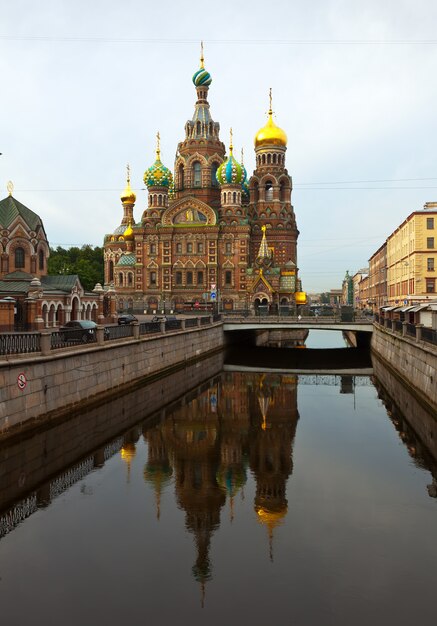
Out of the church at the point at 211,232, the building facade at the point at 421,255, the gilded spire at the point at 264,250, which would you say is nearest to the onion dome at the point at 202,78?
the church at the point at 211,232

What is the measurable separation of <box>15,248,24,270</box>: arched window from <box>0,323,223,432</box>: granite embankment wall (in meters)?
15.4

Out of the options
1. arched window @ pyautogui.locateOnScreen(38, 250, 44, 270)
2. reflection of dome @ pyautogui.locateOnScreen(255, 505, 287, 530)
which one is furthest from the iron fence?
arched window @ pyautogui.locateOnScreen(38, 250, 44, 270)

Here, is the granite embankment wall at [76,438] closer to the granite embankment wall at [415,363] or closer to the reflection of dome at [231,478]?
the reflection of dome at [231,478]

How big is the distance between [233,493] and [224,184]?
63466 mm

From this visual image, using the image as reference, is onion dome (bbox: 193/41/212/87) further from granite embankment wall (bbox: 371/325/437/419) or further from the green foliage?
granite embankment wall (bbox: 371/325/437/419)

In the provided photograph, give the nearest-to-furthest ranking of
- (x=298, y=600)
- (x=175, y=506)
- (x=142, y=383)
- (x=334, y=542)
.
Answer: (x=298, y=600)
(x=334, y=542)
(x=175, y=506)
(x=142, y=383)

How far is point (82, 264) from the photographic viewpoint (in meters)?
91.6

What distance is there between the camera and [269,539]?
11531 mm

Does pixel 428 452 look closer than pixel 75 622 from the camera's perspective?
No

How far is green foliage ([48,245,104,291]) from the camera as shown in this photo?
86.3m

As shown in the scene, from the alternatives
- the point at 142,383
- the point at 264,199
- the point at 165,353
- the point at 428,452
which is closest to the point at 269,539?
the point at 428,452

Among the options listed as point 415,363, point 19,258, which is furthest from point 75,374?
point 19,258

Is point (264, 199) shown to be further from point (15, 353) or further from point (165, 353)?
point (15, 353)

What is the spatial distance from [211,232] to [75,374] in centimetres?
5234
